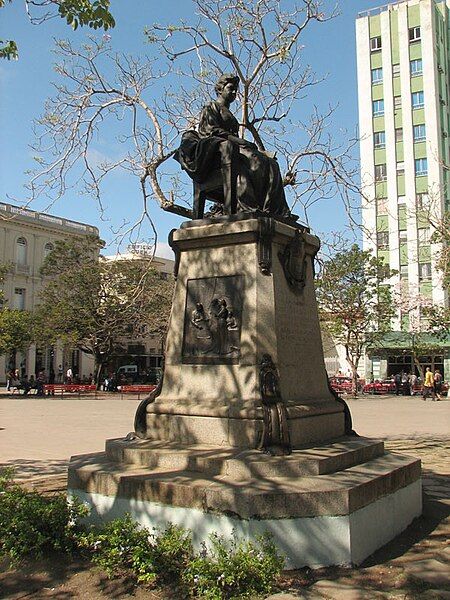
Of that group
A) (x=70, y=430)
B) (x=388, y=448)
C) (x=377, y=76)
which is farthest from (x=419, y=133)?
(x=388, y=448)

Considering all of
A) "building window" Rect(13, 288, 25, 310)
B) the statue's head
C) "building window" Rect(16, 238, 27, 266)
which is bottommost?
the statue's head

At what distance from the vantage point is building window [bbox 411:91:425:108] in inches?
1783

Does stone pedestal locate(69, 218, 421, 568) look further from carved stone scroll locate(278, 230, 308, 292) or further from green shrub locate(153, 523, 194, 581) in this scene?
green shrub locate(153, 523, 194, 581)

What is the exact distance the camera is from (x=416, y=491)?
19.2ft

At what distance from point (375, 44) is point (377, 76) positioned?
96.4 inches

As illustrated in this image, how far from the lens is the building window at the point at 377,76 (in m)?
47.1

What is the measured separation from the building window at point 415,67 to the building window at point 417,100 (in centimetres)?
141

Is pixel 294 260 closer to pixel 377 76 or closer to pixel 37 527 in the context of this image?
pixel 37 527

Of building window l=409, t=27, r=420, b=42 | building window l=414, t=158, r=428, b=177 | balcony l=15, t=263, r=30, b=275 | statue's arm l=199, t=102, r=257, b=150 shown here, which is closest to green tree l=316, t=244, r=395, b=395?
building window l=414, t=158, r=428, b=177

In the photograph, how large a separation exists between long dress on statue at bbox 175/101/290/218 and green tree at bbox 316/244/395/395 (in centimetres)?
2613

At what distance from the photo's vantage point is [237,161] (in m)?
6.52

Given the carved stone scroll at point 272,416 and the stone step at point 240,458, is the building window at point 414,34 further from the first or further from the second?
the carved stone scroll at point 272,416

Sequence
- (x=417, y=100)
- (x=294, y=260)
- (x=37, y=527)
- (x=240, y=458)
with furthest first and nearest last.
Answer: (x=417, y=100), (x=294, y=260), (x=240, y=458), (x=37, y=527)

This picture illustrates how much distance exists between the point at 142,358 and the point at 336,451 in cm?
5713
